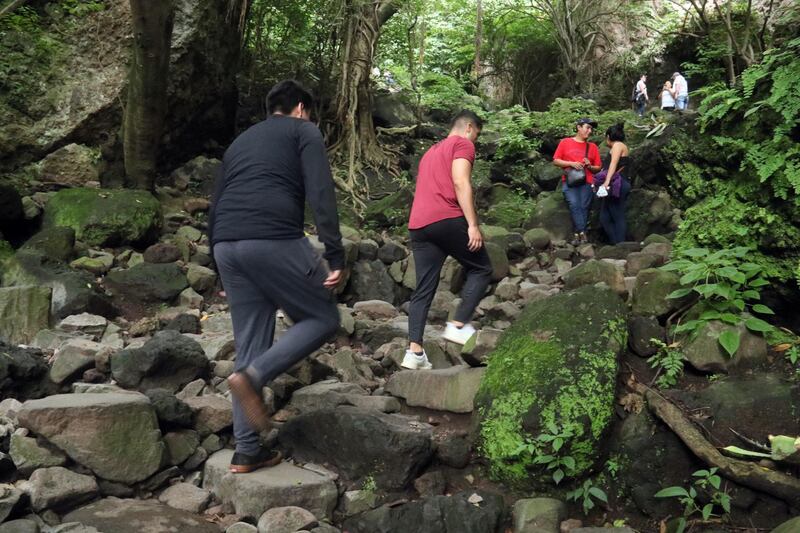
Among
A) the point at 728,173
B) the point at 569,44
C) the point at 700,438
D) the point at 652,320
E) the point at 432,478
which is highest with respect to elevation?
the point at 569,44

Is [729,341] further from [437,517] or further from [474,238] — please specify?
[437,517]

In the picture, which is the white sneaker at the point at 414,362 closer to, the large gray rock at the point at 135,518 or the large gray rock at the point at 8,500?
the large gray rock at the point at 135,518

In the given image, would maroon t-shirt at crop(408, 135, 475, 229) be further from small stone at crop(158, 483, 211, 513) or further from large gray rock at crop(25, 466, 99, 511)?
large gray rock at crop(25, 466, 99, 511)

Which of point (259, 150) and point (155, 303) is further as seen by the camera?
point (155, 303)

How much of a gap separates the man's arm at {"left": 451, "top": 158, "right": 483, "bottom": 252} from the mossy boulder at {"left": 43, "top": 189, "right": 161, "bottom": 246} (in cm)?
490

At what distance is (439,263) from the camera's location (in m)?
4.96

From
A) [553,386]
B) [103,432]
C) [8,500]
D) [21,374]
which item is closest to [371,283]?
[21,374]

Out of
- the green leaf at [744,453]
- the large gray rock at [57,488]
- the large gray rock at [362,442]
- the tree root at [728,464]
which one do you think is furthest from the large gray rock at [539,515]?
the large gray rock at [57,488]

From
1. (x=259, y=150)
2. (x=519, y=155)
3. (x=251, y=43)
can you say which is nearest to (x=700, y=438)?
(x=259, y=150)

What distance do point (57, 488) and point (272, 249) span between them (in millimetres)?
1604

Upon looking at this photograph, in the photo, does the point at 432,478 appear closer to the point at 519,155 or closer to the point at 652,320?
the point at 652,320

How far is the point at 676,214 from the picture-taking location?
31.6ft

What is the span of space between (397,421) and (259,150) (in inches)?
70.8

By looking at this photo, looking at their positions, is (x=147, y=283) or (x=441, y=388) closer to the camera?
(x=441, y=388)
